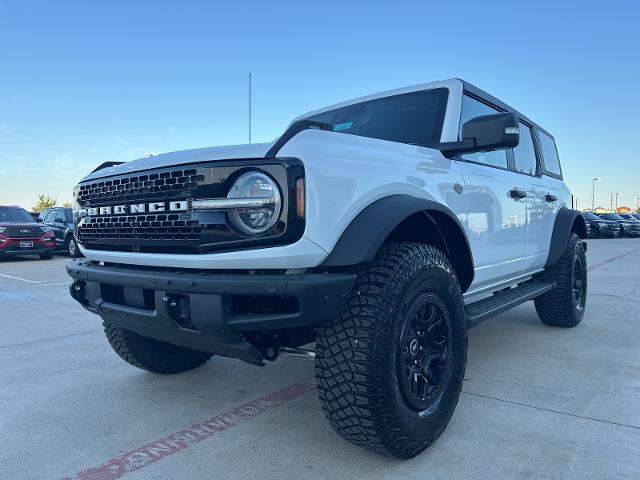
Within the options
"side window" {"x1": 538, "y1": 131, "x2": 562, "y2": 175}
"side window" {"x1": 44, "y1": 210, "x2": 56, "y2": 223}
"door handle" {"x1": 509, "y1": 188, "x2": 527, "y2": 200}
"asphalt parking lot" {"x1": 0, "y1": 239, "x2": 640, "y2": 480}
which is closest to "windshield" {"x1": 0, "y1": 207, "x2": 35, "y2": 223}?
"side window" {"x1": 44, "y1": 210, "x2": 56, "y2": 223}

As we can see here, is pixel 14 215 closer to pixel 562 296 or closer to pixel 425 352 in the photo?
pixel 562 296

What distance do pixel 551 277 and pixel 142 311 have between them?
3.83m

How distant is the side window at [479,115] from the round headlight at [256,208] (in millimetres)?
1583

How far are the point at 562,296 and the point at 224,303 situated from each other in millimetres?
3741

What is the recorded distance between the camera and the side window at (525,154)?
4.07 metres

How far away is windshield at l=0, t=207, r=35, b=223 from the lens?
1369cm

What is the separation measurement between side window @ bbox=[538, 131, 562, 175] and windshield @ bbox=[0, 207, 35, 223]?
13700 millimetres

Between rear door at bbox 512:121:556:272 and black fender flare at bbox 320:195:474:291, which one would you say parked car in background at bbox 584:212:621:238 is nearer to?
rear door at bbox 512:121:556:272

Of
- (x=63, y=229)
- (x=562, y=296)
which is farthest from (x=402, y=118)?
(x=63, y=229)

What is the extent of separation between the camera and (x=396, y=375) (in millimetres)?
2090

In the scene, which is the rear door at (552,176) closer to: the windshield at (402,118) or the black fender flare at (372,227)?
the windshield at (402,118)

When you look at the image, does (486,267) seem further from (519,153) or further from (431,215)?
(519,153)

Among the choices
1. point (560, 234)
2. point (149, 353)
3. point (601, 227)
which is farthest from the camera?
point (601, 227)

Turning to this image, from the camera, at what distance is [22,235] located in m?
13.2
